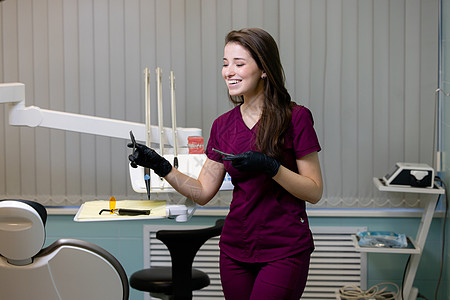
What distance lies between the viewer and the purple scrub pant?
169cm

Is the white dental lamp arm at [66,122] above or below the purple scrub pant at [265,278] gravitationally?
above

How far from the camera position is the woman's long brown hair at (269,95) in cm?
173

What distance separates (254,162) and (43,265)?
67 centimetres

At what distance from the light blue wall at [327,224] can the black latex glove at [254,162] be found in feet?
4.79

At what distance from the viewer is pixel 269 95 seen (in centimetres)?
181

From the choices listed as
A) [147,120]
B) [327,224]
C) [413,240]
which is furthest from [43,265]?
[413,240]

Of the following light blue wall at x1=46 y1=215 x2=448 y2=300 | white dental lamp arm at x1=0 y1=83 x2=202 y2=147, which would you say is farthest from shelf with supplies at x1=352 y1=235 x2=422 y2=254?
white dental lamp arm at x1=0 y1=83 x2=202 y2=147

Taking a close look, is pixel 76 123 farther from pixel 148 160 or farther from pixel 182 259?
pixel 182 259

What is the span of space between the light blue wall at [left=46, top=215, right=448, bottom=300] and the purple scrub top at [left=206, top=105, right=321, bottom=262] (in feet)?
4.29

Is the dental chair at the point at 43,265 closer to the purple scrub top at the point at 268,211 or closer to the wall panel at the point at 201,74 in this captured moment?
the purple scrub top at the point at 268,211

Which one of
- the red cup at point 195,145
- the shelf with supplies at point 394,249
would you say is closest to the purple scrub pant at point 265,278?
the red cup at point 195,145

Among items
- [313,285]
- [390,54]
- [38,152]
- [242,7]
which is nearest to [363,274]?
[313,285]

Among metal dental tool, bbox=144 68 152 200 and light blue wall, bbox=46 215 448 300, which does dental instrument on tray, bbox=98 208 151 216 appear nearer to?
metal dental tool, bbox=144 68 152 200

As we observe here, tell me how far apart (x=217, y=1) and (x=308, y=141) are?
1.47 meters
